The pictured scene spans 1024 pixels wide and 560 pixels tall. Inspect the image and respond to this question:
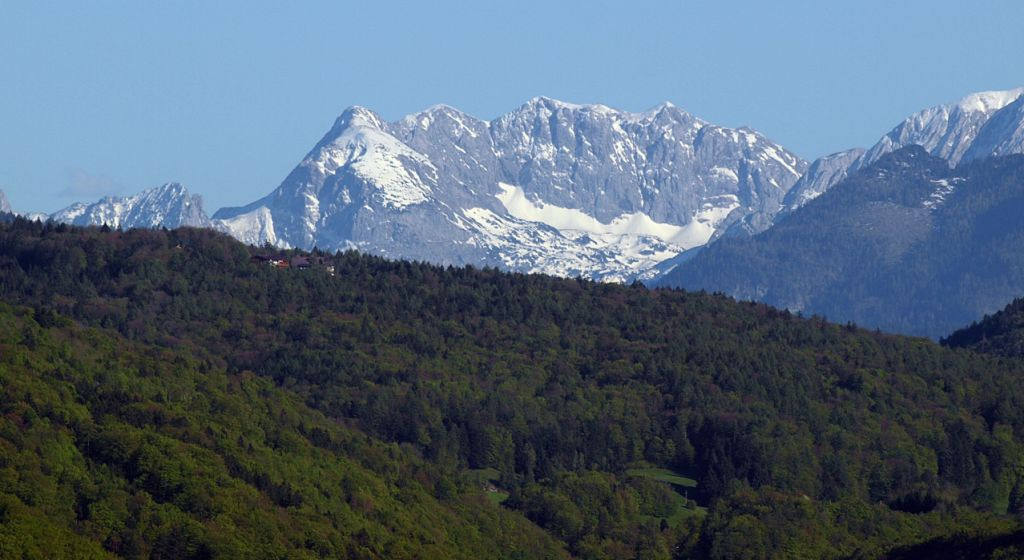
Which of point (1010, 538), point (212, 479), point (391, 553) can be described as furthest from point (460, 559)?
point (1010, 538)

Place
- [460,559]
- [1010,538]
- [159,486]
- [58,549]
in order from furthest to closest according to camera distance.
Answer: [460,559]
[159,486]
[1010,538]
[58,549]

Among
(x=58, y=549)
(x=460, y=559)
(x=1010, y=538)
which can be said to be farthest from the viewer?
(x=460, y=559)

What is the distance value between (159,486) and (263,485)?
13.9 m

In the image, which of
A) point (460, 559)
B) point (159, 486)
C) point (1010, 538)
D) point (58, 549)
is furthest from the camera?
point (460, 559)

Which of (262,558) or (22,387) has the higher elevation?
(22,387)

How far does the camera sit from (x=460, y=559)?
651ft

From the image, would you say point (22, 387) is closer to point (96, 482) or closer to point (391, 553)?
point (96, 482)

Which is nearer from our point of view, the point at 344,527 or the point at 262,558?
the point at 262,558

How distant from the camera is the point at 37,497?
574 feet

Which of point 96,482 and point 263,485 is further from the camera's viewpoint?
point 263,485

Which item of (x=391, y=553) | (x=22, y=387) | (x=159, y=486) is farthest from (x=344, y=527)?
(x=22, y=387)

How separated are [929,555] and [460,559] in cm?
4134

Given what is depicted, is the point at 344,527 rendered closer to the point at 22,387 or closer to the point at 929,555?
the point at 22,387

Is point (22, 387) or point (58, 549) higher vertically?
point (22, 387)
